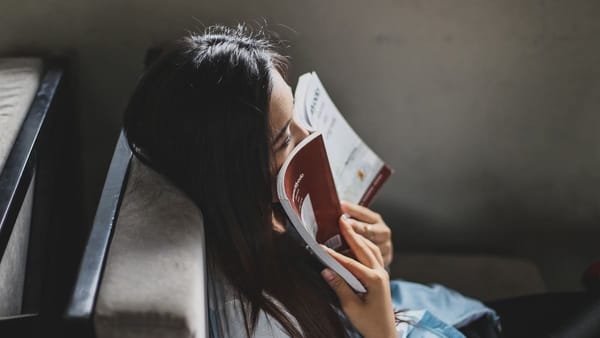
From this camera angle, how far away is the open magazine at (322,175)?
2.80 feet

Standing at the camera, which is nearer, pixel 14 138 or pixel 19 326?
pixel 19 326

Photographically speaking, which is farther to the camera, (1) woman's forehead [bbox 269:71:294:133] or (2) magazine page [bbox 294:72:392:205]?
(2) magazine page [bbox 294:72:392:205]

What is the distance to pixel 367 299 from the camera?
36.1 inches

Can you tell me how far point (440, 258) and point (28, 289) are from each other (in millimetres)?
762

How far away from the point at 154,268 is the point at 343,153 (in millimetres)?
555

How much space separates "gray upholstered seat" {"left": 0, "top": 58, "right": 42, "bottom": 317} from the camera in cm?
91

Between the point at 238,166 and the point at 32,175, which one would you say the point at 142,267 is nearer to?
the point at 238,166

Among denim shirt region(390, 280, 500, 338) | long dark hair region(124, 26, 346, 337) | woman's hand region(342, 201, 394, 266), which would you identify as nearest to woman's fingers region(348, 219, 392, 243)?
woman's hand region(342, 201, 394, 266)

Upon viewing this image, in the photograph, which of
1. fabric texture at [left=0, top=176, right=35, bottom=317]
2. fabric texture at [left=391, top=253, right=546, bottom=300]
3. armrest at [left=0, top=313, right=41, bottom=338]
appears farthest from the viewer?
fabric texture at [left=391, top=253, right=546, bottom=300]

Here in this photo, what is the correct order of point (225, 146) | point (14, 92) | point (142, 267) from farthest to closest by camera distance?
1. point (14, 92)
2. point (225, 146)
3. point (142, 267)

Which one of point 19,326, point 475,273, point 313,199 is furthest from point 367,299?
point 475,273

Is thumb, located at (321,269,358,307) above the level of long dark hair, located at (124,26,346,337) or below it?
below

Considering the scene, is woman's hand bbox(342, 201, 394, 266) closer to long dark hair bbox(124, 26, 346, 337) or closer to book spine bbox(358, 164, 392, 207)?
book spine bbox(358, 164, 392, 207)

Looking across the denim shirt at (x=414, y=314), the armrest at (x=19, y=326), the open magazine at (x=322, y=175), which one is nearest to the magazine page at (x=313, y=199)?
the open magazine at (x=322, y=175)
